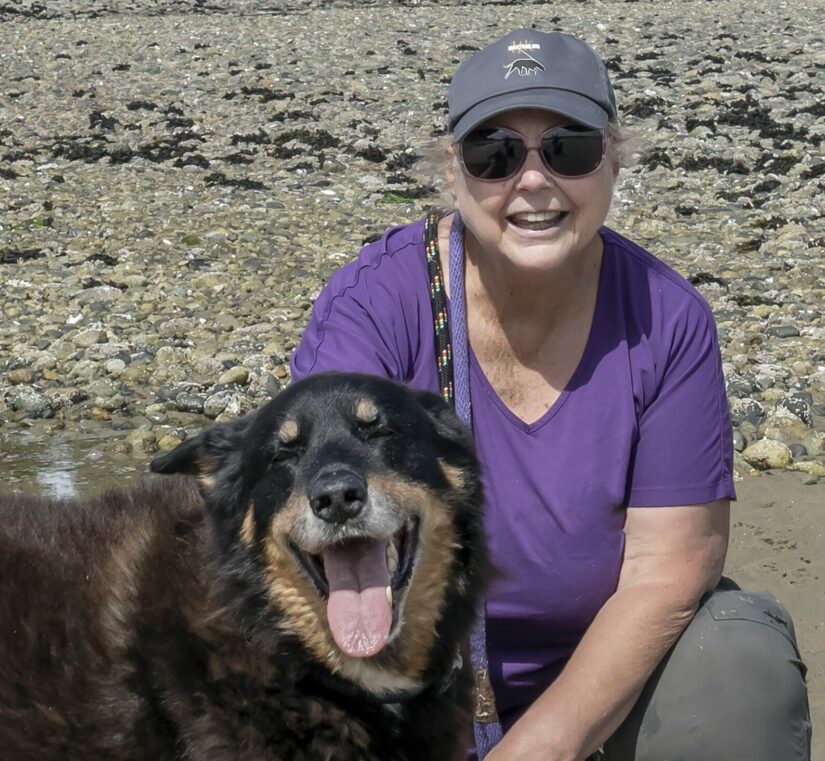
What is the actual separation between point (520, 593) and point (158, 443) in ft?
11.5

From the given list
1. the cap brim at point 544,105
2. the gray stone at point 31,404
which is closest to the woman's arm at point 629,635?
the cap brim at point 544,105

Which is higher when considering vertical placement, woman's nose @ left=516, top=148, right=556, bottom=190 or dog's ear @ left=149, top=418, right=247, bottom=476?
woman's nose @ left=516, top=148, right=556, bottom=190

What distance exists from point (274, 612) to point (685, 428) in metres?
1.26

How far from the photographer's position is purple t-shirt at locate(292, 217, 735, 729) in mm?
3270

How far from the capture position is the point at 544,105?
3184 millimetres

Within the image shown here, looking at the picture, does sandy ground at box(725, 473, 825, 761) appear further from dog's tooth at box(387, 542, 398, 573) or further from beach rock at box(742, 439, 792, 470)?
dog's tooth at box(387, 542, 398, 573)

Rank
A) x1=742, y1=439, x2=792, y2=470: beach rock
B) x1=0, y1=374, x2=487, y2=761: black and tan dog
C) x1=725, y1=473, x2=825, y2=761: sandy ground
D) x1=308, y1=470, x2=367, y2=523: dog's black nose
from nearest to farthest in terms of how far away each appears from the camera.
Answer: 1. x1=308, y1=470, x2=367, y2=523: dog's black nose
2. x1=0, y1=374, x2=487, y2=761: black and tan dog
3. x1=725, y1=473, x2=825, y2=761: sandy ground
4. x1=742, y1=439, x2=792, y2=470: beach rock

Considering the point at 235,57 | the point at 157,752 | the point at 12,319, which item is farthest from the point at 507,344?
the point at 235,57

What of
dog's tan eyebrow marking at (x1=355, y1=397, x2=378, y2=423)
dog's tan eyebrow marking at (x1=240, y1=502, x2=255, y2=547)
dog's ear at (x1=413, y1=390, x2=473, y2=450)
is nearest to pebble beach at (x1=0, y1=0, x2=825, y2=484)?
dog's ear at (x1=413, y1=390, x2=473, y2=450)

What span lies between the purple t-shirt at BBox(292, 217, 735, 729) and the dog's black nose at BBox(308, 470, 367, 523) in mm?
553

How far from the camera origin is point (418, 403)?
10.1ft

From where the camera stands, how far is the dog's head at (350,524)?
9.13 feet

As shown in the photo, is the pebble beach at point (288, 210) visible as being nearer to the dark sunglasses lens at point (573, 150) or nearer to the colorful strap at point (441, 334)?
the dark sunglasses lens at point (573, 150)

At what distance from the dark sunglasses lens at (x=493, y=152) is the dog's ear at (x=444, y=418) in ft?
2.26
